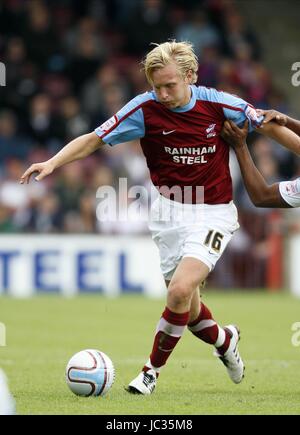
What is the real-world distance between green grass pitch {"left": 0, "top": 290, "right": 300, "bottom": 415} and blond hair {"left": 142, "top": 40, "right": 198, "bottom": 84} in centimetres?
210

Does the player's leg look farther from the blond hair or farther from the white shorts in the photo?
the blond hair

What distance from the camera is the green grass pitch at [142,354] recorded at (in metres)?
6.50

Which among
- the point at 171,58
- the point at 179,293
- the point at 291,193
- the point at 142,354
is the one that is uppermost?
the point at 171,58

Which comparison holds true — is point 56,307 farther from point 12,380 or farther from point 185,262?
point 185,262

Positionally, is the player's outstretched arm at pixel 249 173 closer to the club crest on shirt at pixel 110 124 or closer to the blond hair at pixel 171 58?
the blond hair at pixel 171 58

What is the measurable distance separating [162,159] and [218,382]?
1.72 m

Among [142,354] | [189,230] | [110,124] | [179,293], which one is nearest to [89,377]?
[179,293]

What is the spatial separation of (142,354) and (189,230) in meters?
2.62

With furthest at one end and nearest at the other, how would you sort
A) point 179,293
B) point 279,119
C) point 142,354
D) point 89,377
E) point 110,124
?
point 142,354, point 110,124, point 279,119, point 89,377, point 179,293

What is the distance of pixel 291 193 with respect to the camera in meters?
7.20

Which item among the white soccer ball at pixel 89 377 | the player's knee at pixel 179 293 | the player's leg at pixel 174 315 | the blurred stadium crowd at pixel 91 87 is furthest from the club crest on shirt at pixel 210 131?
the blurred stadium crowd at pixel 91 87

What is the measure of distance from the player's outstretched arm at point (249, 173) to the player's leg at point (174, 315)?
70cm

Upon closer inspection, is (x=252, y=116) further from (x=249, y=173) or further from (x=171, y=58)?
(x=171, y=58)
